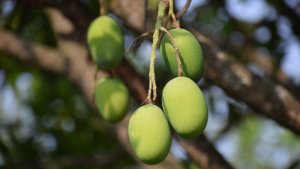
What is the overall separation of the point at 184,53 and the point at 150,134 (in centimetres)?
13

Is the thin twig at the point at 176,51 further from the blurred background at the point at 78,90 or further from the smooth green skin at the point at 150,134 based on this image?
the blurred background at the point at 78,90

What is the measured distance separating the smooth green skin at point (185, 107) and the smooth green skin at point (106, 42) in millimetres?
288

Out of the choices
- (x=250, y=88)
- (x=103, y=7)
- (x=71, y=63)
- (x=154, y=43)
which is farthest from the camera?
(x=71, y=63)

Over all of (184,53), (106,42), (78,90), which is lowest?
(78,90)

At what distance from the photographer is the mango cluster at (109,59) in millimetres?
1212

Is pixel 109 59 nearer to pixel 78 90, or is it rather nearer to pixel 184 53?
pixel 184 53

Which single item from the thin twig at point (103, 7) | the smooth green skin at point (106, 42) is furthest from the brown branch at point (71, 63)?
the smooth green skin at point (106, 42)

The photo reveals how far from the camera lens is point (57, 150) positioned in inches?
102

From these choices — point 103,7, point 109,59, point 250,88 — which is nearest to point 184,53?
point 109,59

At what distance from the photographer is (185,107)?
3.03 ft

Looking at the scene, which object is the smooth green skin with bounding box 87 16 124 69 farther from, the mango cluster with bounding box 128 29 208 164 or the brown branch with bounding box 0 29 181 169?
the brown branch with bounding box 0 29 181 169

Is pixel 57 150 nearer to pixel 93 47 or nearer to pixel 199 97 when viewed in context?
pixel 93 47

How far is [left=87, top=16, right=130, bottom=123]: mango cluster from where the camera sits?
1212 mm

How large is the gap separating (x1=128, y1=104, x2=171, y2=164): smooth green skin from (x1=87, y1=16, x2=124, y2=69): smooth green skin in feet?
0.92
